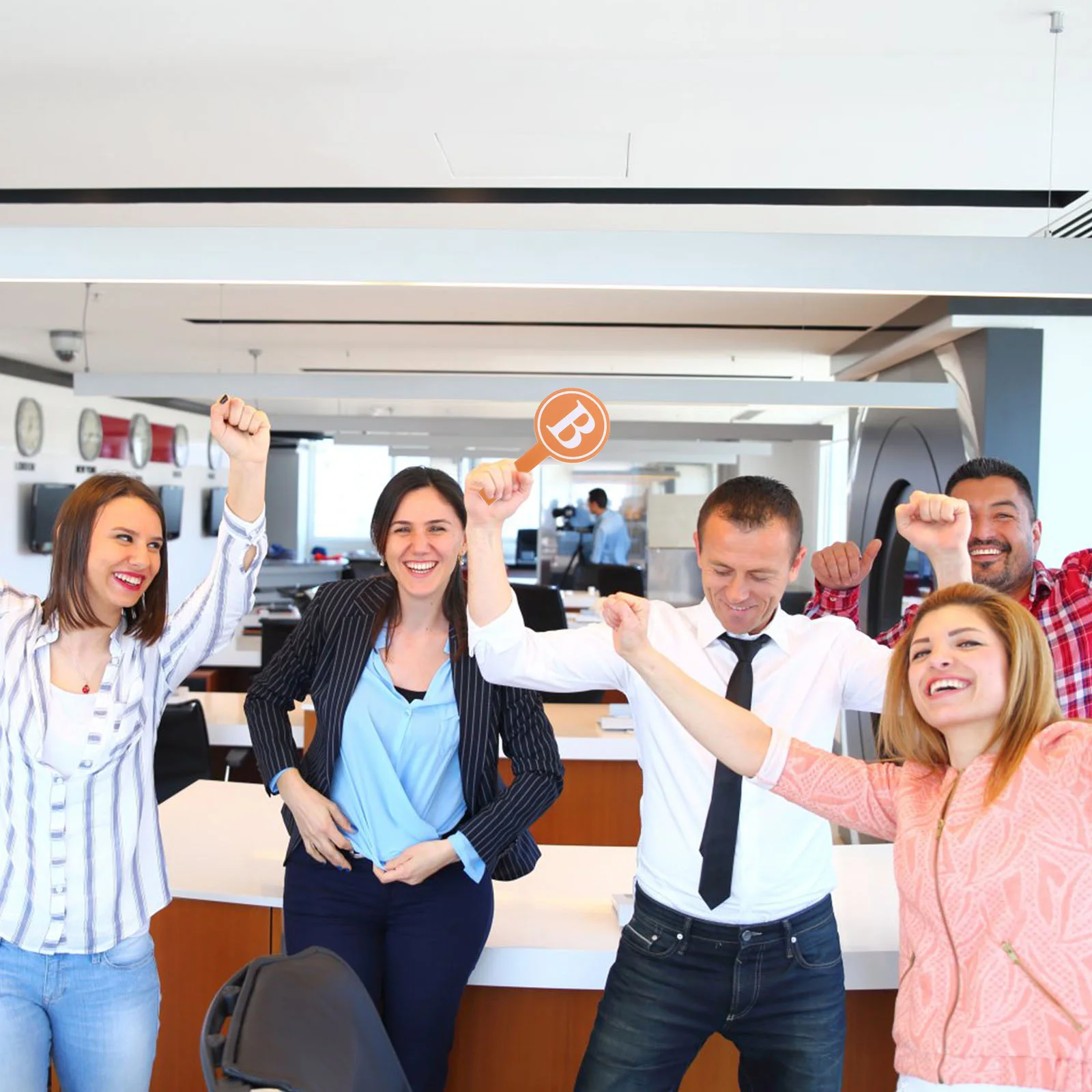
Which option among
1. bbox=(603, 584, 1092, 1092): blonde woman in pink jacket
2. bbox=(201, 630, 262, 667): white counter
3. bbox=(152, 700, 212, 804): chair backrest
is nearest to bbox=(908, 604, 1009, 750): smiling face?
bbox=(603, 584, 1092, 1092): blonde woman in pink jacket

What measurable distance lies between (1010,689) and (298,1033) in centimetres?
101

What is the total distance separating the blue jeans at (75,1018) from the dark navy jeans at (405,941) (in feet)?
1.03

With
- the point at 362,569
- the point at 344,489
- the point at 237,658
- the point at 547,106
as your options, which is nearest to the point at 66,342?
the point at 237,658

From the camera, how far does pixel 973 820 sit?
1398mm

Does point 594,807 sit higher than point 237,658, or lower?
lower

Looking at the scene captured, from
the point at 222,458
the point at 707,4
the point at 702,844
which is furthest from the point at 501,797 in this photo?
Answer: the point at 222,458

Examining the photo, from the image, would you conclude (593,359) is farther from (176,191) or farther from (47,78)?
(47,78)

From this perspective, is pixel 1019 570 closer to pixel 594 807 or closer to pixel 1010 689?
pixel 1010 689

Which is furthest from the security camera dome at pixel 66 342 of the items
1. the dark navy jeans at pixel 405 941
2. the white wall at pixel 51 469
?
the dark navy jeans at pixel 405 941

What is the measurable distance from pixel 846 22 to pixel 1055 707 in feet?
7.54

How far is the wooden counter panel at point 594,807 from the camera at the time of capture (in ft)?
14.7

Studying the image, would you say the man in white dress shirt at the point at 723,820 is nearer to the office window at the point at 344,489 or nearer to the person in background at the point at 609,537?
the person in background at the point at 609,537

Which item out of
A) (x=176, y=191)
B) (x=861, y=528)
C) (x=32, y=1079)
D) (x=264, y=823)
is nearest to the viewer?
(x=32, y=1079)

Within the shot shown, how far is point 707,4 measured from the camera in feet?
9.48
